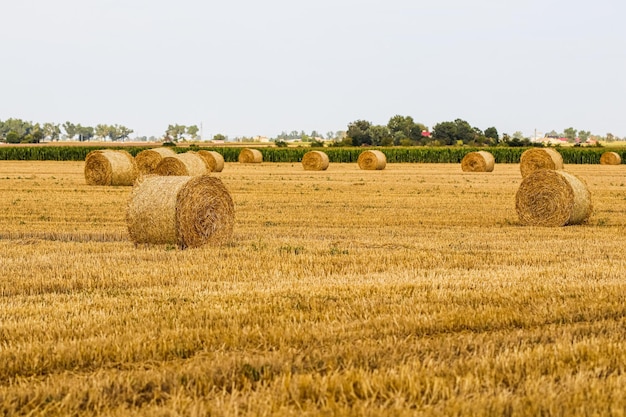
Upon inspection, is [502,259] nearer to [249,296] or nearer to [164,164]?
[249,296]

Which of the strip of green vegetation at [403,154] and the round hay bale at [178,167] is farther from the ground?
the round hay bale at [178,167]

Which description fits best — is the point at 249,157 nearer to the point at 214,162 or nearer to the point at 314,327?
the point at 214,162

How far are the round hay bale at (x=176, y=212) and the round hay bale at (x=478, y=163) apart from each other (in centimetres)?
3377

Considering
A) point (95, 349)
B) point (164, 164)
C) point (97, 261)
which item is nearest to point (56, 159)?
point (164, 164)

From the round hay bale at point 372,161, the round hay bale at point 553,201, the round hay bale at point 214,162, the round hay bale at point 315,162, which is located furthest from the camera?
the round hay bale at point 372,161

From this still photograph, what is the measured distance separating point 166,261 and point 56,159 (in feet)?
211

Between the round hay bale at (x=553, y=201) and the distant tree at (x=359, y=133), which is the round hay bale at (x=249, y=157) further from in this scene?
the round hay bale at (x=553, y=201)

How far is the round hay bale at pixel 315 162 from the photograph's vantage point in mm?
49000

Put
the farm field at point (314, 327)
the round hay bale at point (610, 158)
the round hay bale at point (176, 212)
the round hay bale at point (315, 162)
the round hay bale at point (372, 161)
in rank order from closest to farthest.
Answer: the farm field at point (314, 327) < the round hay bale at point (176, 212) < the round hay bale at point (315, 162) < the round hay bale at point (372, 161) < the round hay bale at point (610, 158)

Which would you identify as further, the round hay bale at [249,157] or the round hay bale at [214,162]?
the round hay bale at [249,157]

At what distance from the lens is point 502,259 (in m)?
12.7

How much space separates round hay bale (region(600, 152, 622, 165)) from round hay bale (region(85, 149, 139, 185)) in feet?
129

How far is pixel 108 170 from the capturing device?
3291 centimetres

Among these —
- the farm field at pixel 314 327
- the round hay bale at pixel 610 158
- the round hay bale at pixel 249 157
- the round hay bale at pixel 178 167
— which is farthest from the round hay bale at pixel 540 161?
the farm field at pixel 314 327
